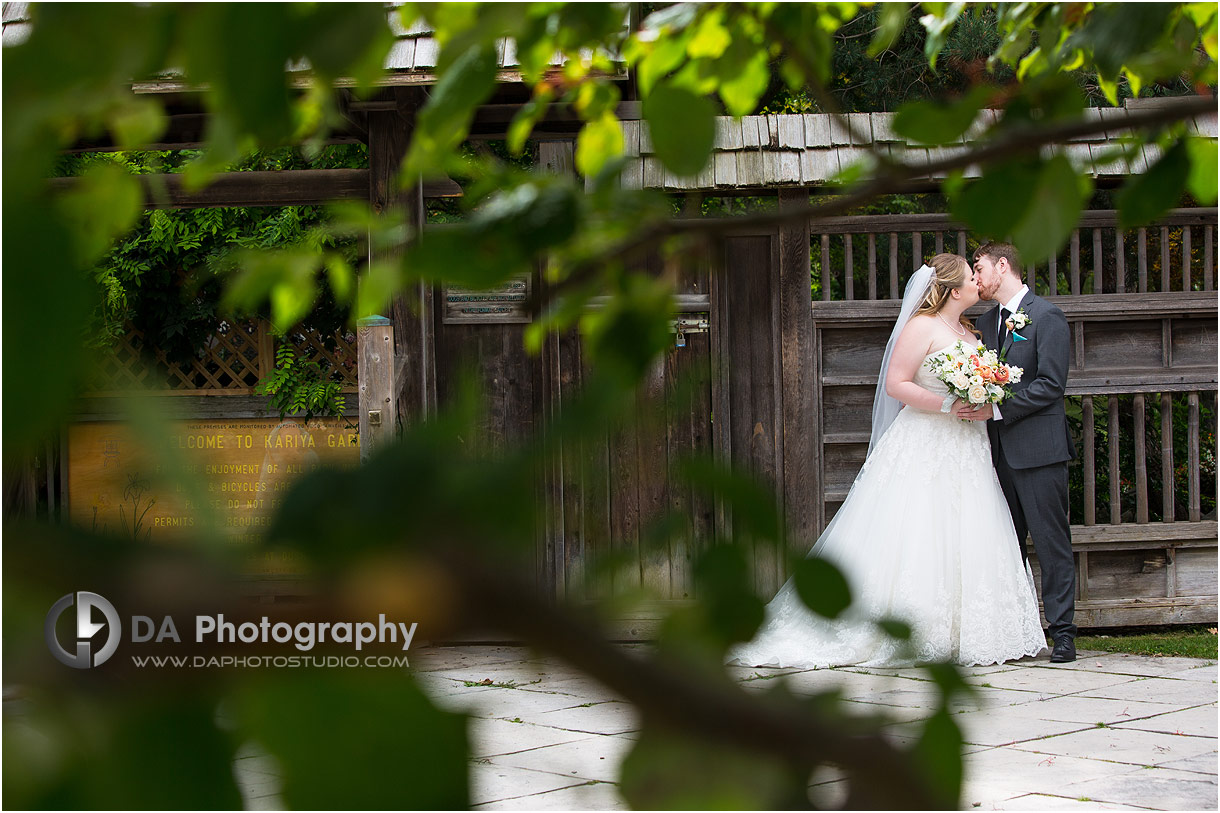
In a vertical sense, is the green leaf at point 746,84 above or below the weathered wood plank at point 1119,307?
below

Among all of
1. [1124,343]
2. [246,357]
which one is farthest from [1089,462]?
[246,357]

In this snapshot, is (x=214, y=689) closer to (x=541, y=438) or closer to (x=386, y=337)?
(x=541, y=438)

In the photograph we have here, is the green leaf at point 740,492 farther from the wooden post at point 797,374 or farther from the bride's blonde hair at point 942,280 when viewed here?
the bride's blonde hair at point 942,280

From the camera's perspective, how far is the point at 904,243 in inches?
352

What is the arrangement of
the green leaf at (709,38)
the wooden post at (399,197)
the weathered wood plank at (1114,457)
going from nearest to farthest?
the green leaf at (709,38)
the wooden post at (399,197)
the weathered wood plank at (1114,457)

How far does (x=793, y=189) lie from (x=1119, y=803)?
3578mm

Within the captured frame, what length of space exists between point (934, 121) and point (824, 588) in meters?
0.43

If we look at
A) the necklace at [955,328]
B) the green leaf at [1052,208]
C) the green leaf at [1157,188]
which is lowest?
the green leaf at [1052,208]

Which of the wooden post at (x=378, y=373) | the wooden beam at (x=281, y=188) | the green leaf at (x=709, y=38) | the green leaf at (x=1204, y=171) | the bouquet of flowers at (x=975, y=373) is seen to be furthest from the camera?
the bouquet of flowers at (x=975, y=373)

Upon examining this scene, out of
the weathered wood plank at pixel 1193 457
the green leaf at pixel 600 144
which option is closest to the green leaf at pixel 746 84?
the green leaf at pixel 600 144

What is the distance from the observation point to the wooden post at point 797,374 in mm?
5609

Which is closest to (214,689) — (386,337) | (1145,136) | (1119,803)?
(1145,136)

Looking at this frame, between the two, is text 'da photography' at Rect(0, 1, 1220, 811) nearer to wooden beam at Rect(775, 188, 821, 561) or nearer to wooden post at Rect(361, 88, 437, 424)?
wooden post at Rect(361, 88, 437, 424)

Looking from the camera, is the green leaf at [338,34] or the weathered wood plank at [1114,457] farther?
the weathered wood plank at [1114,457]
